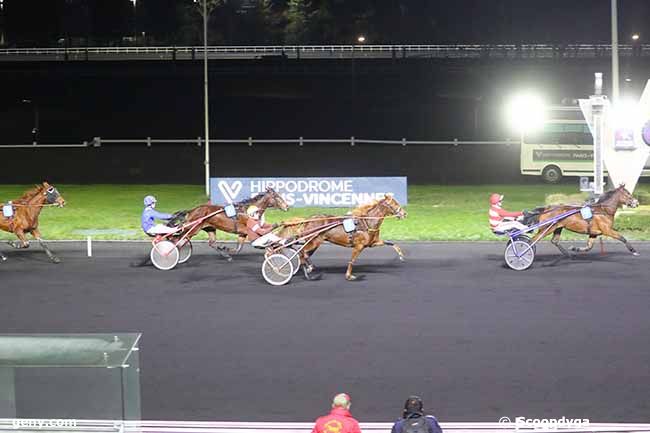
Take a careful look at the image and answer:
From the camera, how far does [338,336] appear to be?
14.0 meters

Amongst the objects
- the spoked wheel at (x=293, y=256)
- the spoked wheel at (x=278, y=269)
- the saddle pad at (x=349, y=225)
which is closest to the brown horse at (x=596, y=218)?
the saddle pad at (x=349, y=225)

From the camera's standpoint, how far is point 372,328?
14.5 m

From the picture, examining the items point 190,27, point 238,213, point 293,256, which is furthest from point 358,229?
point 190,27

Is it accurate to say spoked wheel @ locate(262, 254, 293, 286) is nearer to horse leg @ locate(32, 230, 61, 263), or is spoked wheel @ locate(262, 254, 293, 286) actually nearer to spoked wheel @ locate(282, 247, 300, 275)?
spoked wheel @ locate(282, 247, 300, 275)

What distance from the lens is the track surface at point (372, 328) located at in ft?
36.3

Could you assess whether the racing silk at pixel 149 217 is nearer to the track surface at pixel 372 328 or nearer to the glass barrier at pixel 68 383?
the track surface at pixel 372 328

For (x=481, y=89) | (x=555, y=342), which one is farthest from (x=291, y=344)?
(x=481, y=89)

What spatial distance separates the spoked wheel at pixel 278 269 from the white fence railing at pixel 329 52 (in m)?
43.0

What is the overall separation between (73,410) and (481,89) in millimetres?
52593

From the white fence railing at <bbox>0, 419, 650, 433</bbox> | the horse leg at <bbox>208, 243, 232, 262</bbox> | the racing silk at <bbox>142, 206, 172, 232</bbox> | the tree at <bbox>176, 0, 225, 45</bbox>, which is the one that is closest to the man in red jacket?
the white fence railing at <bbox>0, 419, 650, 433</bbox>

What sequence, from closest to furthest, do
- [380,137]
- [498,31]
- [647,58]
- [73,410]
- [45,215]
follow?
[73,410], [45,215], [380,137], [647,58], [498,31]

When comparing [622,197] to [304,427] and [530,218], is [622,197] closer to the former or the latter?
[530,218]

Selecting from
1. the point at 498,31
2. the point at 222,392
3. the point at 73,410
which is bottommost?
the point at 222,392

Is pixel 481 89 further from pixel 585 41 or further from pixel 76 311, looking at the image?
pixel 76 311
